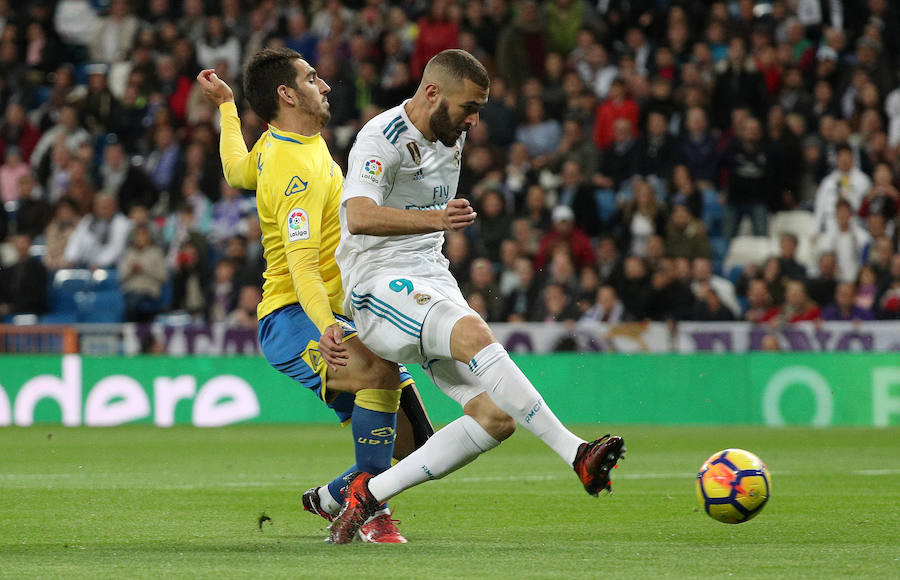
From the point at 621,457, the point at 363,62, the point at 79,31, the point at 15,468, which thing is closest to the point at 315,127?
the point at 621,457

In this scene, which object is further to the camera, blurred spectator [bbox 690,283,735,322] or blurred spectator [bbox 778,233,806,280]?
blurred spectator [bbox 778,233,806,280]

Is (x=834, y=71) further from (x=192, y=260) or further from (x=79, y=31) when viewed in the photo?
(x=79, y=31)

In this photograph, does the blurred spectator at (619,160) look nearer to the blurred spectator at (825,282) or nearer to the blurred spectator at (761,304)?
the blurred spectator at (761,304)

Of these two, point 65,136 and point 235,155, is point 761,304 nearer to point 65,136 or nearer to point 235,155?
point 235,155

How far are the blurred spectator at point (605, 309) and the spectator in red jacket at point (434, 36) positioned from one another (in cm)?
455

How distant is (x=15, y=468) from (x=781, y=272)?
828 centimetres

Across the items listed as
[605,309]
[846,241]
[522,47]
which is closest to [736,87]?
Result: [846,241]

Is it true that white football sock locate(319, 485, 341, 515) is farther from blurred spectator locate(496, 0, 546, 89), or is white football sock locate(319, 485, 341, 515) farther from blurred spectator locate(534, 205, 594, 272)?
blurred spectator locate(496, 0, 546, 89)

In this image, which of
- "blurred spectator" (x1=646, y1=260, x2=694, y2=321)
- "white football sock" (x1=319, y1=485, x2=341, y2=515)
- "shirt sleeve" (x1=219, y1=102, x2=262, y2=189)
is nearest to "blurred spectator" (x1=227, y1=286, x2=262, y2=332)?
"blurred spectator" (x1=646, y1=260, x2=694, y2=321)

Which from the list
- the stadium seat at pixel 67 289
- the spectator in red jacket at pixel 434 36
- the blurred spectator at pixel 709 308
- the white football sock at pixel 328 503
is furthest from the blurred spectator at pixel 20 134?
the white football sock at pixel 328 503

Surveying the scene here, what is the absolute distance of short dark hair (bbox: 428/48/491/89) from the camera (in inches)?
242

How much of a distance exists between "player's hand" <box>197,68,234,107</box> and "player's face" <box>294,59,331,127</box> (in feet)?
2.42

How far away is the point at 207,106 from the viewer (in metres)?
19.6

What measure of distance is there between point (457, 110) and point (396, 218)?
0.61 m
